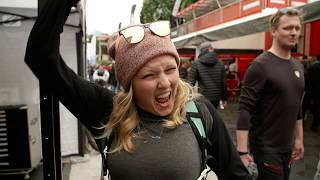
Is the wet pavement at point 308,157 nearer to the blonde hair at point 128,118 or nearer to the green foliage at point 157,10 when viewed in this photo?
the blonde hair at point 128,118

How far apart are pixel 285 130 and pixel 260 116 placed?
20 cm

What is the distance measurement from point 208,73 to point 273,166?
14.3 ft

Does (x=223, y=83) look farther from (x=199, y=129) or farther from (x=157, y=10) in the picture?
(x=157, y=10)

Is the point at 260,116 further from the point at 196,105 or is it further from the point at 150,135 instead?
the point at 150,135

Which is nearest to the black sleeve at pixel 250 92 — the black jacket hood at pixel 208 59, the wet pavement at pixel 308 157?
the wet pavement at pixel 308 157

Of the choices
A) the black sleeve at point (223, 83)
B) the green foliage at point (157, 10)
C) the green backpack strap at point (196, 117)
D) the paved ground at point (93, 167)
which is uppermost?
the green foliage at point (157, 10)

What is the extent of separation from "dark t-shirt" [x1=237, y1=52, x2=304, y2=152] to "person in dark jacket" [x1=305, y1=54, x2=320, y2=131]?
6.16 m

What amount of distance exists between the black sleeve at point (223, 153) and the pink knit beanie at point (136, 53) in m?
0.33

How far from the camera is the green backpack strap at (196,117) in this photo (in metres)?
1.56

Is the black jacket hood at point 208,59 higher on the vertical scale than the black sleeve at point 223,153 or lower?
higher

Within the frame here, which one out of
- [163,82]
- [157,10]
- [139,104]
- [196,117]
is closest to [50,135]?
[139,104]

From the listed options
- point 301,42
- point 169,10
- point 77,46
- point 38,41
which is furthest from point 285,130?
point 169,10

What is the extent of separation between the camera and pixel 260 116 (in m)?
2.79

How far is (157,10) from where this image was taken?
3494 cm
